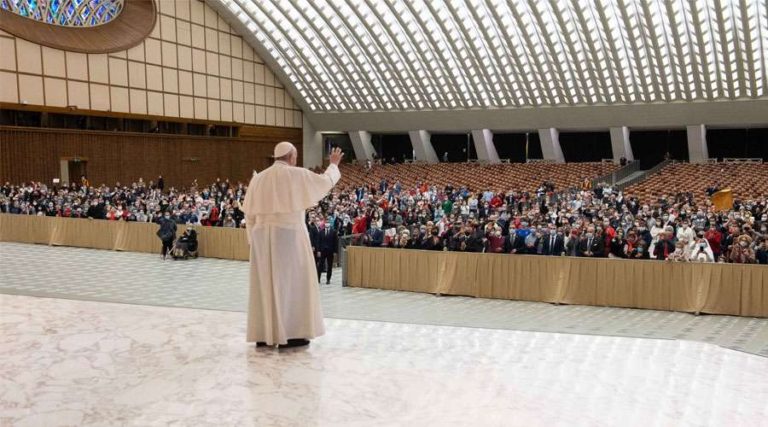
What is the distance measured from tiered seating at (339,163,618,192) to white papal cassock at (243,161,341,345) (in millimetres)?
25267

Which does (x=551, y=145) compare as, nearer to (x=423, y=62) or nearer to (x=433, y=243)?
(x=423, y=62)

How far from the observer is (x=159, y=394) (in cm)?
461

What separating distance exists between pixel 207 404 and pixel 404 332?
271cm

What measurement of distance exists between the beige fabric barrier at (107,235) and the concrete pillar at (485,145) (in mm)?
27186

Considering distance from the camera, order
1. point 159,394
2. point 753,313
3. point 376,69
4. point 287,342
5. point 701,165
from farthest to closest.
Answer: point 376,69
point 701,165
point 753,313
point 287,342
point 159,394

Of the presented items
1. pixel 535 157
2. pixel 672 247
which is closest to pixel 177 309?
pixel 672 247

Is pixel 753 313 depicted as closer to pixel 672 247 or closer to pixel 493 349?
pixel 672 247

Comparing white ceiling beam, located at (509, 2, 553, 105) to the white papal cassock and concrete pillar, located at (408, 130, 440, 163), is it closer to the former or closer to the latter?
concrete pillar, located at (408, 130, 440, 163)

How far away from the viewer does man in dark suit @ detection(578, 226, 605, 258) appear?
1326cm

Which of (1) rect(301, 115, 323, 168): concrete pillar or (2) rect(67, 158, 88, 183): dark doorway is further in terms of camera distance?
(1) rect(301, 115, 323, 168): concrete pillar

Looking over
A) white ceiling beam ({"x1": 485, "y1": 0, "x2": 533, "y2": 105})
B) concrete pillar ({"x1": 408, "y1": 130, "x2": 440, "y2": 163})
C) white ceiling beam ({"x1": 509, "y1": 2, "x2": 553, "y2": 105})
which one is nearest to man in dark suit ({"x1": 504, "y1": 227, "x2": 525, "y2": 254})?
white ceiling beam ({"x1": 509, "y1": 2, "x2": 553, "y2": 105})

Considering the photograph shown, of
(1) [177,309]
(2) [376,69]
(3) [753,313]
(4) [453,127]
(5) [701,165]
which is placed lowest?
(3) [753,313]

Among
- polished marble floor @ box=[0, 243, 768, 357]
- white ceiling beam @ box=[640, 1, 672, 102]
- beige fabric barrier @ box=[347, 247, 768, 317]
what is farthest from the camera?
white ceiling beam @ box=[640, 1, 672, 102]

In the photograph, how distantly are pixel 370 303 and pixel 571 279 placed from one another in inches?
155
